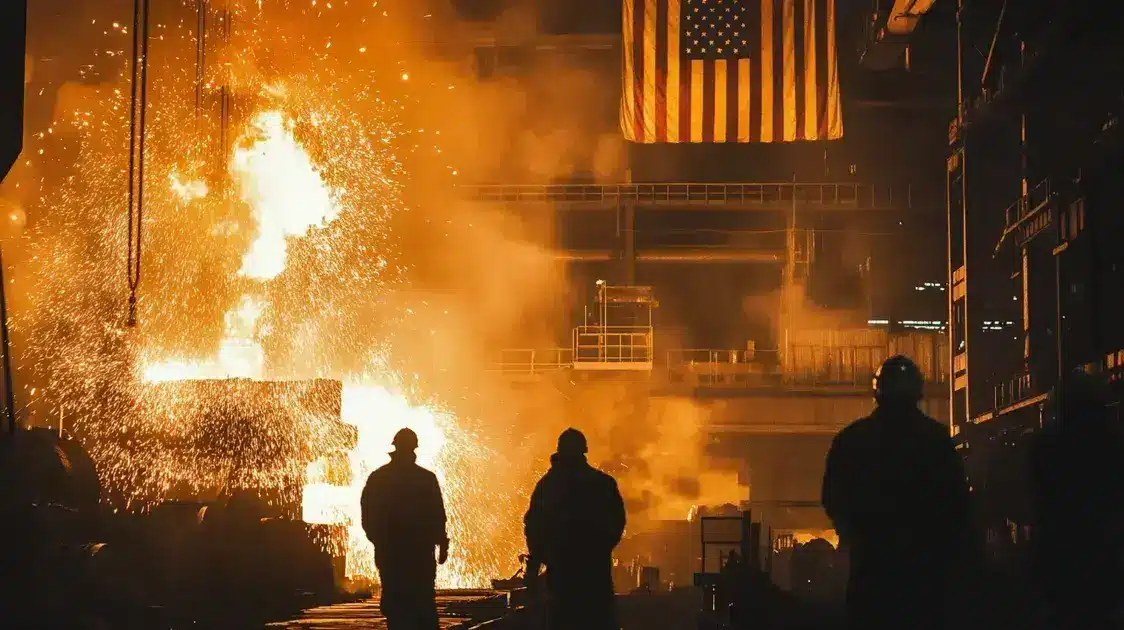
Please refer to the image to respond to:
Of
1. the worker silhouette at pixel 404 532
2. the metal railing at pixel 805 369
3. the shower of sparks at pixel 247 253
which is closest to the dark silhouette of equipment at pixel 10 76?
the worker silhouette at pixel 404 532

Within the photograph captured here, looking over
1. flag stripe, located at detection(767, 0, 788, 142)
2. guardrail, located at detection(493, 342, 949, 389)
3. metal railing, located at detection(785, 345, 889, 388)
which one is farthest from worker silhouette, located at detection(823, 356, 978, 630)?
metal railing, located at detection(785, 345, 889, 388)

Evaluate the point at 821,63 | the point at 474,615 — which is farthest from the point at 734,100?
the point at 474,615

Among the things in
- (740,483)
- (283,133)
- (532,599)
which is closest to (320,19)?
(283,133)

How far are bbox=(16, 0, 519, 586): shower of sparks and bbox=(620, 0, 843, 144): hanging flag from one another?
31.1 ft

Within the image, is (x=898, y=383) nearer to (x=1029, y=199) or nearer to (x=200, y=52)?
(x=1029, y=199)

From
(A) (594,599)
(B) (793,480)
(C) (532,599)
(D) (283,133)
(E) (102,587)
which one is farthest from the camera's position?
(B) (793,480)

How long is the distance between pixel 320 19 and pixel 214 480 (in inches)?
749

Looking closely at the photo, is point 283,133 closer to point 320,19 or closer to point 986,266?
point 320,19

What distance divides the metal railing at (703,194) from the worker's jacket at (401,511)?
35.5m

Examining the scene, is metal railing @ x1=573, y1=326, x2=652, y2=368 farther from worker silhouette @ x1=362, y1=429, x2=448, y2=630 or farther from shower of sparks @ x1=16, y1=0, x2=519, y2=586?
worker silhouette @ x1=362, y1=429, x2=448, y2=630

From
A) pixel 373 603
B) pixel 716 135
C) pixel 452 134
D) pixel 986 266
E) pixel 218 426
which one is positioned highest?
pixel 452 134

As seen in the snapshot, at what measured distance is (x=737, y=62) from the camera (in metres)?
32.1

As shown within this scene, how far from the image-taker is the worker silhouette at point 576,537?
32.1ft

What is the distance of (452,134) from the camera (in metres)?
49.0
